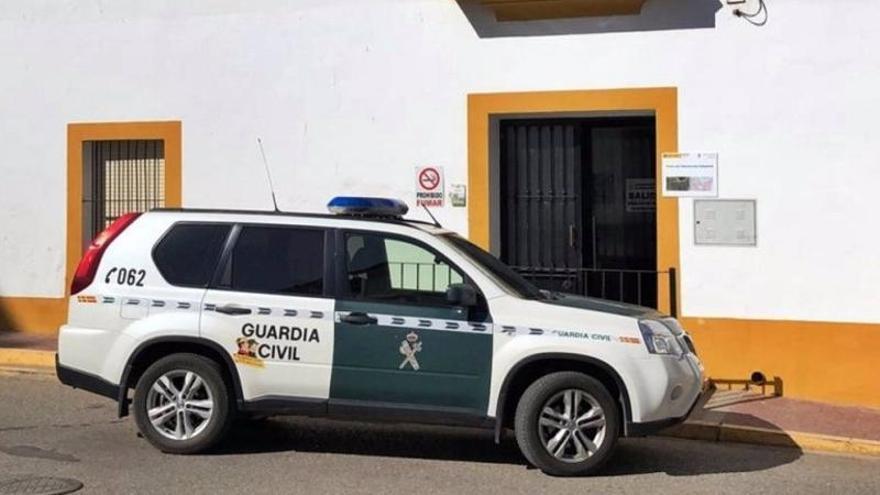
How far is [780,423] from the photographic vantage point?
27.1ft

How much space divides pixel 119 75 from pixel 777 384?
27.6 feet

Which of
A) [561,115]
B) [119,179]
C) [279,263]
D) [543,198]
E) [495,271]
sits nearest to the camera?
[279,263]

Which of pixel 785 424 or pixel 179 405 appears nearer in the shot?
pixel 179 405

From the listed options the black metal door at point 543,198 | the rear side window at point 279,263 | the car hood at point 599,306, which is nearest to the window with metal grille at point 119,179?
the black metal door at point 543,198

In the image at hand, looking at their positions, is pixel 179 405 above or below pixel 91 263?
below

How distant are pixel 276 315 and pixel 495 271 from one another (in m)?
1.61

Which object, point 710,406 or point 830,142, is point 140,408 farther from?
point 830,142

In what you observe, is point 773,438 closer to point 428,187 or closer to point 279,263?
point 279,263

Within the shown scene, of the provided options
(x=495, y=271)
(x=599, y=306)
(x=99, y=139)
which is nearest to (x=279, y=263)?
(x=495, y=271)

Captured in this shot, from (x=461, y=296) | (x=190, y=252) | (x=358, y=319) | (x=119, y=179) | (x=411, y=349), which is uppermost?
(x=119, y=179)

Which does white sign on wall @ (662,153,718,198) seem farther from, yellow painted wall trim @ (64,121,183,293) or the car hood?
yellow painted wall trim @ (64,121,183,293)

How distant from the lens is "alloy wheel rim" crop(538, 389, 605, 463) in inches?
251

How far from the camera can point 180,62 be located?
11.3 meters

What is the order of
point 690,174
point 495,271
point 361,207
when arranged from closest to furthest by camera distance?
point 495,271
point 361,207
point 690,174
